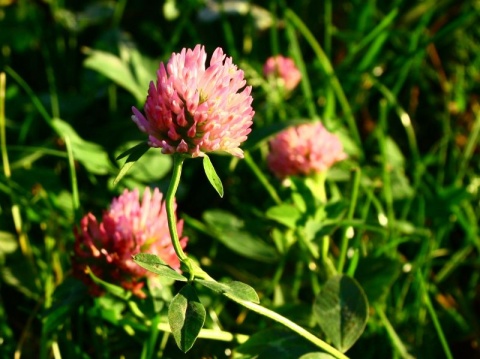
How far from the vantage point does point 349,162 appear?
4.73 feet

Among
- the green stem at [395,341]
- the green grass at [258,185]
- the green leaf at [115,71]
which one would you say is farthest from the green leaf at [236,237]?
the green leaf at [115,71]

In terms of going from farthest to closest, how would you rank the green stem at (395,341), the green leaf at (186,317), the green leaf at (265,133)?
the green leaf at (265,133) → the green stem at (395,341) → the green leaf at (186,317)

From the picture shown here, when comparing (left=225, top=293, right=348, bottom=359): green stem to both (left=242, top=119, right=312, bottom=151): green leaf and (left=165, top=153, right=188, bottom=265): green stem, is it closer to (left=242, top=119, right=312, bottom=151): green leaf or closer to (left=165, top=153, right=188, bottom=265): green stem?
(left=165, top=153, right=188, bottom=265): green stem

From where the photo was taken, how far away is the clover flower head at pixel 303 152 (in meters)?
1.19

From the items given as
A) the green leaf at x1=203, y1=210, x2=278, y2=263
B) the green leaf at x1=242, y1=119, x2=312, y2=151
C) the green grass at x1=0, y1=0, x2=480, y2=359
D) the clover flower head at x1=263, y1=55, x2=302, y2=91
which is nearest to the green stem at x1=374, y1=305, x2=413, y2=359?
the green grass at x1=0, y1=0, x2=480, y2=359

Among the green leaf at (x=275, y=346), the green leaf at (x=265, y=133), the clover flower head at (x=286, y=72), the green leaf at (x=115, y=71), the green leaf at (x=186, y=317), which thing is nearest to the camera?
the green leaf at (x=186, y=317)

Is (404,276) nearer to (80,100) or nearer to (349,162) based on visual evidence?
(349,162)

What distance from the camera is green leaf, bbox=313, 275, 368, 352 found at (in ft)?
2.91

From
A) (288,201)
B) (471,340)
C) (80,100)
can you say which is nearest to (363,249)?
(288,201)

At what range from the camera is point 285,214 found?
3.51ft

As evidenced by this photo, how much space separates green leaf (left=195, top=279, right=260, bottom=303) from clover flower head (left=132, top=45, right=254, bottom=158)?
0.14m

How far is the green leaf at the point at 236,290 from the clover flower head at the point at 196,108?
0.14 metres

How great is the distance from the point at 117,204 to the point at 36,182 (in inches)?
16.4

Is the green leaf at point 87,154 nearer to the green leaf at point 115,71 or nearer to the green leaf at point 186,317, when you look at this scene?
the green leaf at point 115,71
